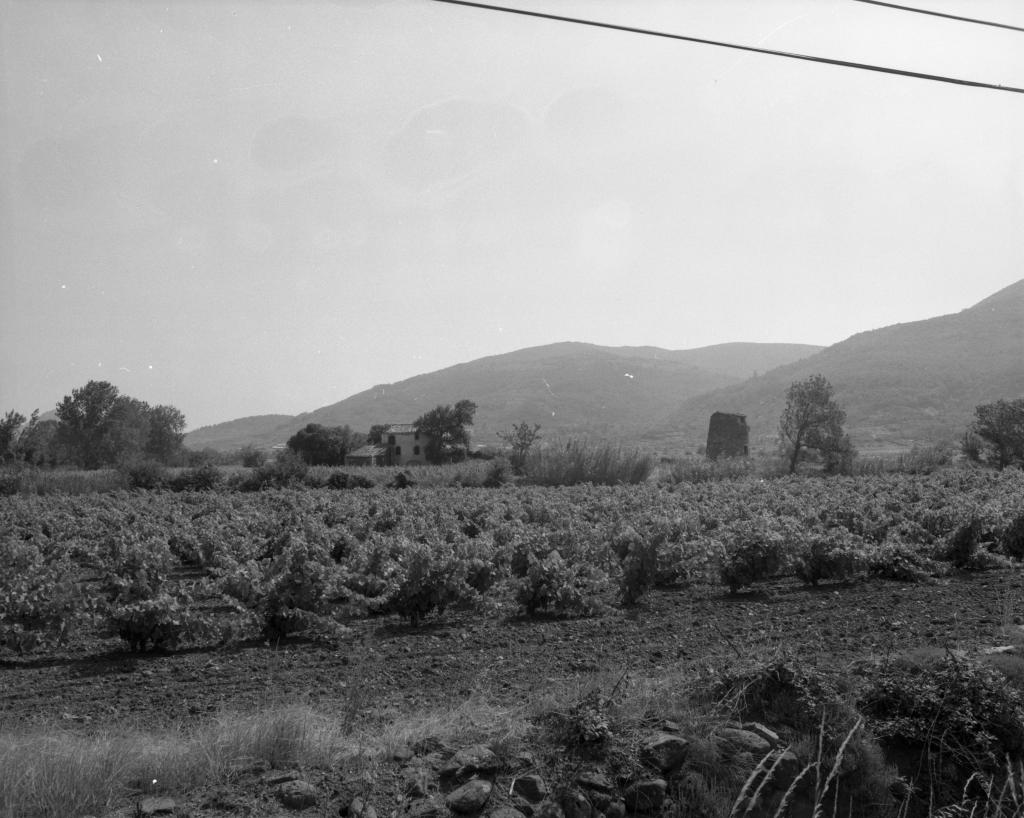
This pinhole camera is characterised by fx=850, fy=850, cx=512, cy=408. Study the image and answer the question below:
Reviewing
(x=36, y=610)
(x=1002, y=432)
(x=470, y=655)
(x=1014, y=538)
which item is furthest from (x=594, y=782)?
(x=1002, y=432)

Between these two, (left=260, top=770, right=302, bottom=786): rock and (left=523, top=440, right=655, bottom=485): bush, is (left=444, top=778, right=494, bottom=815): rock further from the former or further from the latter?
(left=523, top=440, right=655, bottom=485): bush

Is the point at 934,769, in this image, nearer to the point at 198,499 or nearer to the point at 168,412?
the point at 198,499

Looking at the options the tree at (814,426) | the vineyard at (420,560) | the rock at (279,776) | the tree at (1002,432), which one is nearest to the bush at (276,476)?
the vineyard at (420,560)

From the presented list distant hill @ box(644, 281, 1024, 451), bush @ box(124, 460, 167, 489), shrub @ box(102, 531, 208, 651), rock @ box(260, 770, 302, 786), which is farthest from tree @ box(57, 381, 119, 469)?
rock @ box(260, 770, 302, 786)

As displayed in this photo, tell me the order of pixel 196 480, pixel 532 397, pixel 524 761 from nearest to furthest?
pixel 524 761, pixel 196 480, pixel 532 397

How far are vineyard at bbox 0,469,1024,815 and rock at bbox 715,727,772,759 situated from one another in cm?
64

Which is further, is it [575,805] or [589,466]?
[589,466]

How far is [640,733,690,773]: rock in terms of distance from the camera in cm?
511

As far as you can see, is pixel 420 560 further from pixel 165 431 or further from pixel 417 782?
pixel 165 431

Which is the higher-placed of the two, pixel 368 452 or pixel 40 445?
pixel 40 445

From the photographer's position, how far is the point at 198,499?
81.6 ft

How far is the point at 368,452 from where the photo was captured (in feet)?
214

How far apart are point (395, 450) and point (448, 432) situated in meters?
6.77

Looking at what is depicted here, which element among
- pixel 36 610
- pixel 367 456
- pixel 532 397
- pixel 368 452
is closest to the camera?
pixel 36 610
